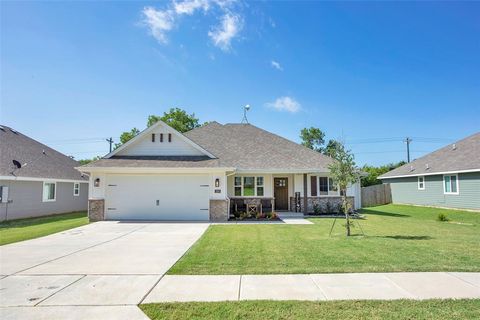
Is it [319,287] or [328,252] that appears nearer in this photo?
[319,287]

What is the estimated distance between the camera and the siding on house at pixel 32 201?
1577 centimetres

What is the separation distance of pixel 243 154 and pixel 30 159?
45.2 feet

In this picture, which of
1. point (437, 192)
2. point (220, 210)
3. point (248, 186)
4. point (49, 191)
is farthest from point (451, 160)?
point (49, 191)

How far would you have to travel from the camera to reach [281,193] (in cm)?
1831

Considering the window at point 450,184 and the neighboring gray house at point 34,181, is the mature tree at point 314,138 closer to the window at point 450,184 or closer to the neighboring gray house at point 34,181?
the window at point 450,184

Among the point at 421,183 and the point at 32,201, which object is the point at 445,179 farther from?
the point at 32,201

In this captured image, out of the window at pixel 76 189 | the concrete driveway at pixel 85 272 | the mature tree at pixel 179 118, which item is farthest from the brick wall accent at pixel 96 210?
the mature tree at pixel 179 118

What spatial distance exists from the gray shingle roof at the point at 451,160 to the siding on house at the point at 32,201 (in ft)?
88.4

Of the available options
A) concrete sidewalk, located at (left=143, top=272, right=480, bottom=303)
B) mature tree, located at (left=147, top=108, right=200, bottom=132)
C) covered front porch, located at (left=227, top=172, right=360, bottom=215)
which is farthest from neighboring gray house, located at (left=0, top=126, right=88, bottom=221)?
concrete sidewalk, located at (left=143, top=272, right=480, bottom=303)

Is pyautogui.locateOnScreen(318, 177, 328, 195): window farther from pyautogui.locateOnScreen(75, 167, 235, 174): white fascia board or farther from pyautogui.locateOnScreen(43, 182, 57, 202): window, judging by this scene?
pyautogui.locateOnScreen(43, 182, 57, 202): window

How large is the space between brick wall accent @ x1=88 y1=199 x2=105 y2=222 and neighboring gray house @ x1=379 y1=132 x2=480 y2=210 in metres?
22.0

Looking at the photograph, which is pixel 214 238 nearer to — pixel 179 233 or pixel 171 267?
pixel 179 233

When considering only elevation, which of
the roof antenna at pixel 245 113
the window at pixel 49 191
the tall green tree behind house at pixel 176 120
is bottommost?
the window at pixel 49 191

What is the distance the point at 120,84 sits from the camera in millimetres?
15547
